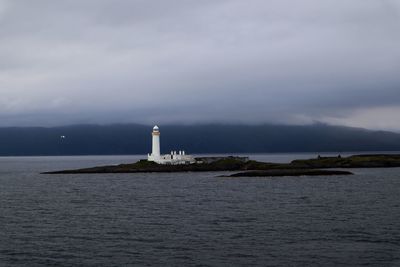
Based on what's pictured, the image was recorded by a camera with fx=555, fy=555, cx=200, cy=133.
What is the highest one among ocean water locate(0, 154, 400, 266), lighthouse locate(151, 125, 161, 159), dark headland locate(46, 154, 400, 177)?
lighthouse locate(151, 125, 161, 159)

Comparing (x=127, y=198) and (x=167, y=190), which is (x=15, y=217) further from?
(x=167, y=190)

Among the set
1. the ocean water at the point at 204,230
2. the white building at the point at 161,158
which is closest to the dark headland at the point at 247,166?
the white building at the point at 161,158

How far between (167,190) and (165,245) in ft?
135

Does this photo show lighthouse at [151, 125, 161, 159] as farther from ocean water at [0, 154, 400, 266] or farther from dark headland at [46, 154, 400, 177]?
ocean water at [0, 154, 400, 266]

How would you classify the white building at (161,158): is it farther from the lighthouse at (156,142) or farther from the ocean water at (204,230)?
the ocean water at (204,230)

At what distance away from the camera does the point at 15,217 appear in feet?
153

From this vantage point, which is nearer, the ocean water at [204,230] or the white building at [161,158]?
the ocean water at [204,230]

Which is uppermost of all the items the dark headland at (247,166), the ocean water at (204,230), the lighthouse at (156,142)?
the lighthouse at (156,142)

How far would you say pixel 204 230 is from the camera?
3791 centimetres

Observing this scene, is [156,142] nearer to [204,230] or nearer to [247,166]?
[247,166]

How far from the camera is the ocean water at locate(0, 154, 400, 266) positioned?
95.0ft

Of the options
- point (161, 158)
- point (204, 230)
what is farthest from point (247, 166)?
point (204, 230)

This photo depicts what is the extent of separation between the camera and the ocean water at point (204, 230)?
2897 cm

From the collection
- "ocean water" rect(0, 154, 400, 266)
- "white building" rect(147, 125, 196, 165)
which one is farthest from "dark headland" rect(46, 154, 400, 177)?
"ocean water" rect(0, 154, 400, 266)
